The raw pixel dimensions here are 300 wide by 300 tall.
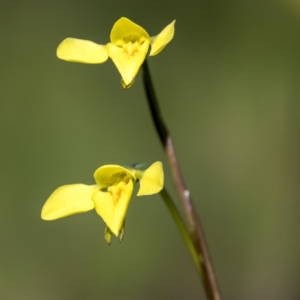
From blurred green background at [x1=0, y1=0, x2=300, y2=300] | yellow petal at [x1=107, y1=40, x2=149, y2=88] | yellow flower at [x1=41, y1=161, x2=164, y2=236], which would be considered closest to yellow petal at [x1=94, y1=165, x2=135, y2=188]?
yellow flower at [x1=41, y1=161, x2=164, y2=236]

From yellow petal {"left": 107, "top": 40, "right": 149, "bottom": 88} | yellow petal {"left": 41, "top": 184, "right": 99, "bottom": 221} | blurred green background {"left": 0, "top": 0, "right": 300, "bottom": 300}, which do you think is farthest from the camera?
blurred green background {"left": 0, "top": 0, "right": 300, "bottom": 300}

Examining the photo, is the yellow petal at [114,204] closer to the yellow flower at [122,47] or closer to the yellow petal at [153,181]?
the yellow petal at [153,181]

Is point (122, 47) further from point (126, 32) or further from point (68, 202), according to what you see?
point (68, 202)

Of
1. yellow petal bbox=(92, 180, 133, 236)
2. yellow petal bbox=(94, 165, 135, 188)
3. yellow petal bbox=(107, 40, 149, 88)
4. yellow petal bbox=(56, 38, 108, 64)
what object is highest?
yellow petal bbox=(56, 38, 108, 64)

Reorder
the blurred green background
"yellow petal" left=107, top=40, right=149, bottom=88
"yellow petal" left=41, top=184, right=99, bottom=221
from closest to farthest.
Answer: "yellow petal" left=107, top=40, right=149, bottom=88 < "yellow petal" left=41, top=184, right=99, bottom=221 < the blurred green background

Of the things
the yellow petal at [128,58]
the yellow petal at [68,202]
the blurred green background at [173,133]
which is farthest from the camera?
the blurred green background at [173,133]

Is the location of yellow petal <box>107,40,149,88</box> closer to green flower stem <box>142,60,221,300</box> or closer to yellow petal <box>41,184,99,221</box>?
green flower stem <box>142,60,221,300</box>

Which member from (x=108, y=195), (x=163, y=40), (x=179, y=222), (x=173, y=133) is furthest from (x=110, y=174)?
(x=173, y=133)

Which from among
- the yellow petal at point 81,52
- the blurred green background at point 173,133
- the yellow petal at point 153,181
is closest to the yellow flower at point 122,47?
the yellow petal at point 81,52
